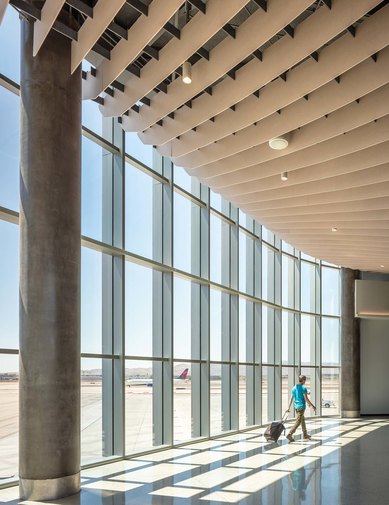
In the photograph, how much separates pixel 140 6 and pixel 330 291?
54.8 ft

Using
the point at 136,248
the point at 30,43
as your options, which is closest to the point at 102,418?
the point at 136,248

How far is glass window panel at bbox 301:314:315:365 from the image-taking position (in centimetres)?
2050

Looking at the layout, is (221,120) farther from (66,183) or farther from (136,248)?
(136,248)

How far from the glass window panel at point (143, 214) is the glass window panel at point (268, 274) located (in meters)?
6.56

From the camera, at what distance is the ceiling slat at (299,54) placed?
603 centimetres

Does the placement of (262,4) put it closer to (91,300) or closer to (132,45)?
(132,45)

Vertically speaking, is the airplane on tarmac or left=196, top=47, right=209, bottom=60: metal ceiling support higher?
left=196, top=47, right=209, bottom=60: metal ceiling support

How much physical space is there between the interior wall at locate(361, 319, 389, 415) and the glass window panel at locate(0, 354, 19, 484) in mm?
14710

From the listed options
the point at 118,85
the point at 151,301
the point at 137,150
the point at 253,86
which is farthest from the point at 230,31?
the point at 151,301

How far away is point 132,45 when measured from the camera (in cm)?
685

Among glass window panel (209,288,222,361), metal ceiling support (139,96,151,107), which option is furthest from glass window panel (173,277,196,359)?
metal ceiling support (139,96,151,107)

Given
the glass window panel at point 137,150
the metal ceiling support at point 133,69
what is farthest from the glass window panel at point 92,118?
the metal ceiling support at point 133,69

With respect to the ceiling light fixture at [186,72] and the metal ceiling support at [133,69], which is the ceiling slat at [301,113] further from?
the metal ceiling support at [133,69]

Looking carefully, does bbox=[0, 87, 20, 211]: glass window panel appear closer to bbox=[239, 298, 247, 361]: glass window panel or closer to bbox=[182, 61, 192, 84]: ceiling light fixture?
bbox=[182, 61, 192, 84]: ceiling light fixture
